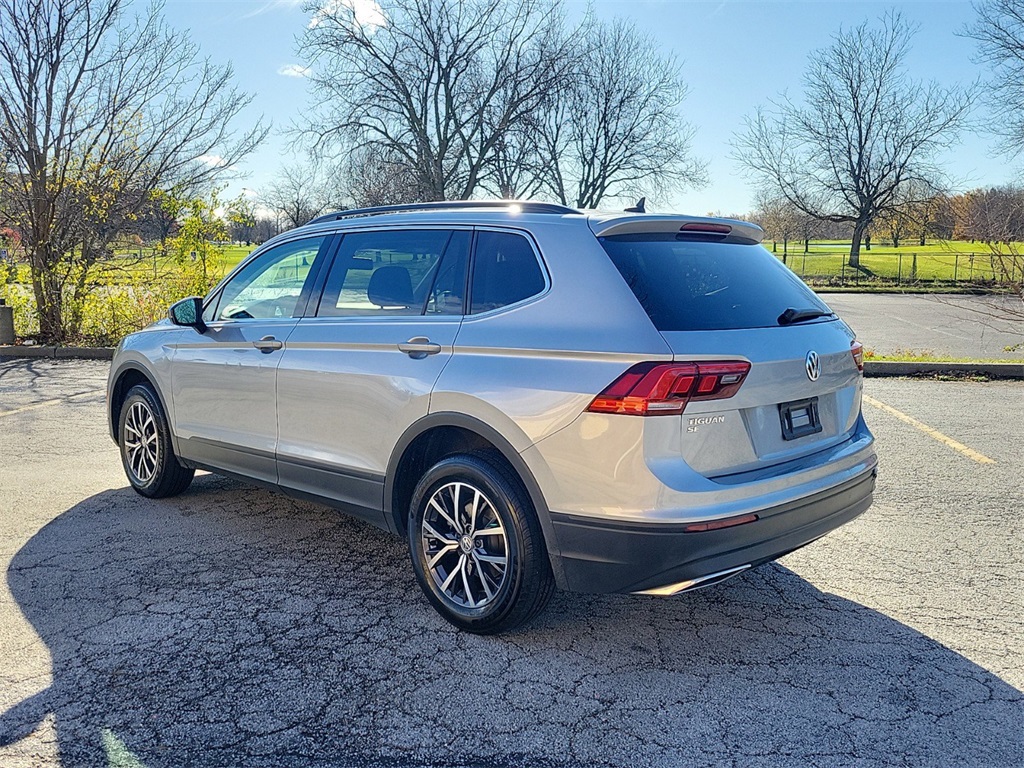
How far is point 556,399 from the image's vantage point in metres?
3.24

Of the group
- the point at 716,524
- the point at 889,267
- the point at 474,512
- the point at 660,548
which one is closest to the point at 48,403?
the point at 474,512

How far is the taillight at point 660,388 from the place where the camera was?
3.03 meters

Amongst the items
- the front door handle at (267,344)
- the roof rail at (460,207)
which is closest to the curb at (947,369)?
the roof rail at (460,207)

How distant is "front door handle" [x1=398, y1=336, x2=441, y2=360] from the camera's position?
3746mm

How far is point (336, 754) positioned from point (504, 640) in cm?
101

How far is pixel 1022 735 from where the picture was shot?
2.86 meters

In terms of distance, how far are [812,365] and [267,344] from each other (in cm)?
278

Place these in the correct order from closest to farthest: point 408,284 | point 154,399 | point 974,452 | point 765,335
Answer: point 765,335
point 408,284
point 154,399
point 974,452

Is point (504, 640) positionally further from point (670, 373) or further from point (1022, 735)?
point (1022, 735)

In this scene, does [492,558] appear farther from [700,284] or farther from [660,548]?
[700,284]

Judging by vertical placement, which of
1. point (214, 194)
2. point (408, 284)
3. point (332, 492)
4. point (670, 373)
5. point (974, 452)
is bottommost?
point (974, 452)

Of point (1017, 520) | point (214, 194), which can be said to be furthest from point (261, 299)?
point (214, 194)

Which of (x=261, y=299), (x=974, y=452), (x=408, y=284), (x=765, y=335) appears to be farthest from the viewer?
(x=974, y=452)

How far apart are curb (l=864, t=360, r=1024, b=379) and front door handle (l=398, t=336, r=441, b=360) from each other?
882 centimetres
